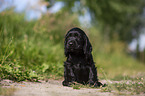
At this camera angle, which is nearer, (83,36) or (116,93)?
(116,93)

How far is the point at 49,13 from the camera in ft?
31.2

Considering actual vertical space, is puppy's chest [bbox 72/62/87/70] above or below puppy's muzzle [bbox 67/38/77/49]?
below

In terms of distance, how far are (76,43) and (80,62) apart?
17.4 inches

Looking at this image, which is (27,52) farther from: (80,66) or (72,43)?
(72,43)

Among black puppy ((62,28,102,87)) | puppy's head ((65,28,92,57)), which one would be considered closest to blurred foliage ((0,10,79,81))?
black puppy ((62,28,102,87))

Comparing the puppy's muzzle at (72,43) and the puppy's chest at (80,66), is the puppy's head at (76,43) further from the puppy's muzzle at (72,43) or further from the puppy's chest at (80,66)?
the puppy's chest at (80,66)

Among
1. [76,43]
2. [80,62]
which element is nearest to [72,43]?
[76,43]

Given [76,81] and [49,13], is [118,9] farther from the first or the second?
[76,81]

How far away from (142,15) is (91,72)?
30.4 meters

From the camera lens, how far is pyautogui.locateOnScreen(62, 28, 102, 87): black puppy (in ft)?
12.1

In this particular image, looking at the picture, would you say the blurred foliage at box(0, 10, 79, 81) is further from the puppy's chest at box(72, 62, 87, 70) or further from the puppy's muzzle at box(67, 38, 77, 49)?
the puppy's muzzle at box(67, 38, 77, 49)

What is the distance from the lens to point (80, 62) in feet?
12.5

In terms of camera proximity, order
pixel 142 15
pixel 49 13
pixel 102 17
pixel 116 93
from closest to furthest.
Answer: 1. pixel 116 93
2. pixel 49 13
3. pixel 102 17
4. pixel 142 15

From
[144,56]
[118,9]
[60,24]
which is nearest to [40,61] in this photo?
[60,24]
